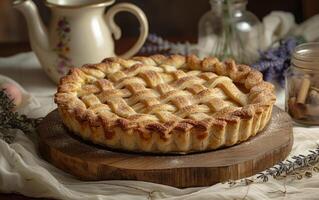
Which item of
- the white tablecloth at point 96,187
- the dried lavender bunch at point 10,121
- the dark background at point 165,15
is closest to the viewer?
the white tablecloth at point 96,187

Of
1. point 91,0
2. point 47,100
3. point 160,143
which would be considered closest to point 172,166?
point 160,143

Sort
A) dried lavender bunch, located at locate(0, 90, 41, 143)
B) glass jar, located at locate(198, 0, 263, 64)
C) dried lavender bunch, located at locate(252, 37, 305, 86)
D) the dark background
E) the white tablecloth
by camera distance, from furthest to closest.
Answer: the dark background < glass jar, located at locate(198, 0, 263, 64) < dried lavender bunch, located at locate(252, 37, 305, 86) < dried lavender bunch, located at locate(0, 90, 41, 143) < the white tablecloth

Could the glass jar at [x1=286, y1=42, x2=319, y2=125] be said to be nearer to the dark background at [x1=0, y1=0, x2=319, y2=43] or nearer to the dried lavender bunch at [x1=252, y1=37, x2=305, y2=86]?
the dried lavender bunch at [x1=252, y1=37, x2=305, y2=86]

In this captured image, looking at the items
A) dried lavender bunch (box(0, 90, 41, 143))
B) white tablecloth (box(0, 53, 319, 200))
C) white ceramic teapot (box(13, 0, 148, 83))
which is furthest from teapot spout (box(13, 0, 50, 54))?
white tablecloth (box(0, 53, 319, 200))

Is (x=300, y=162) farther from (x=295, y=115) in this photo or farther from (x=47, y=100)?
(x=47, y=100)

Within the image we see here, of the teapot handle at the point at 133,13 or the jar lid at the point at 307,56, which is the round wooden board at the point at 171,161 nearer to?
the jar lid at the point at 307,56

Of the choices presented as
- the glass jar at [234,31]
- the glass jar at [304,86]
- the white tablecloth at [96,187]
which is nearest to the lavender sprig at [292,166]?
the white tablecloth at [96,187]
